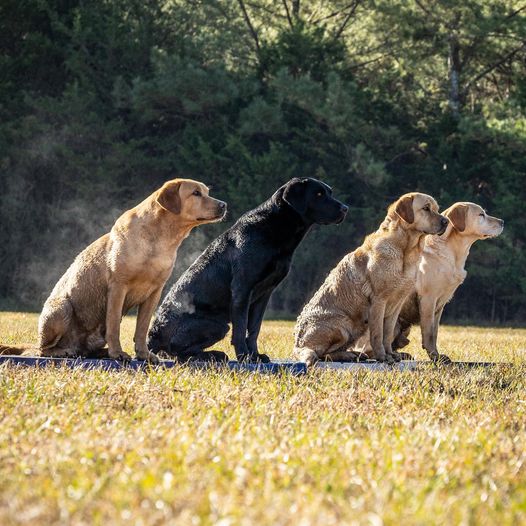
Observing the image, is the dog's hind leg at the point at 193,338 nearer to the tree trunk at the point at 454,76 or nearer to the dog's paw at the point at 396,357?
the dog's paw at the point at 396,357

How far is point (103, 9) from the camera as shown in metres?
28.4

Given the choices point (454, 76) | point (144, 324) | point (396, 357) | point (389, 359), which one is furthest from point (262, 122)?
point (144, 324)

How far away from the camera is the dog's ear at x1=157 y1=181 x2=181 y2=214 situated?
7.53m

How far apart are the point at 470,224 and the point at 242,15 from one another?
22.6 metres

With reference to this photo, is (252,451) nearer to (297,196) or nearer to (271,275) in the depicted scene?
(271,275)

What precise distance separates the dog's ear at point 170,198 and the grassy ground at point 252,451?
4.73ft

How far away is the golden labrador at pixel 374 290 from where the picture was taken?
8.38 meters

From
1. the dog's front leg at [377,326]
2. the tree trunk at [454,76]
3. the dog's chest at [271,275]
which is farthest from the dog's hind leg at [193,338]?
the tree trunk at [454,76]

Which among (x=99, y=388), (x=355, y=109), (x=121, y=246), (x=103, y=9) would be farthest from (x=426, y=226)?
(x=103, y=9)

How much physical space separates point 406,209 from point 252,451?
16.0 feet

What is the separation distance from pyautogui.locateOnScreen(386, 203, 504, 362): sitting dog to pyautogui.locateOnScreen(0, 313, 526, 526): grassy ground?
2.48m

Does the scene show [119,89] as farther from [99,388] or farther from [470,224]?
[99,388]

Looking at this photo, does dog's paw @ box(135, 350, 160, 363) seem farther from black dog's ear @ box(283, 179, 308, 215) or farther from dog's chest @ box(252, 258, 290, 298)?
black dog's ear @ box(283, 179, 308, 215)

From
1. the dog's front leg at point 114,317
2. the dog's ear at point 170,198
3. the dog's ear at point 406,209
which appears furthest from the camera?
the dog's ear at point 406,209
